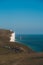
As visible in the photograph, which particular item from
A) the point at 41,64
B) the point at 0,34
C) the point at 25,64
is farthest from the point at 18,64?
the point at 0,34

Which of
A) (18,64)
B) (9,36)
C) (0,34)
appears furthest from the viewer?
(9,36)

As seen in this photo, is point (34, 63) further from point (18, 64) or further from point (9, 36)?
point (9, 36)

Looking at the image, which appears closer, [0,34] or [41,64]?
[41,64]

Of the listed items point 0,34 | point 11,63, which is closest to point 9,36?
point 0,34

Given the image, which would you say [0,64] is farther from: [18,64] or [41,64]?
[41,64]

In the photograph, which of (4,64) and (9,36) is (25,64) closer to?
(4,64)

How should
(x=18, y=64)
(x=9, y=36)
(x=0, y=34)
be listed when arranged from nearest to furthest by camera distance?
(x=18, y=64) → (x=0, y=34) → (x=9, y=36)

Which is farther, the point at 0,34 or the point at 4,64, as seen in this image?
the point at 0,34
